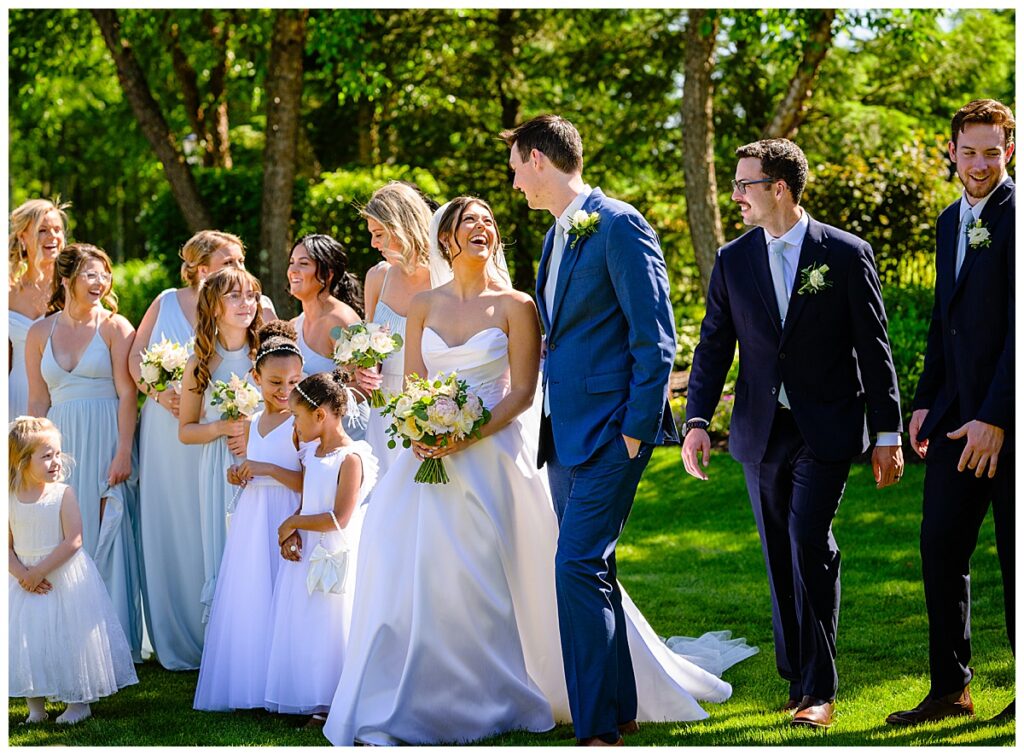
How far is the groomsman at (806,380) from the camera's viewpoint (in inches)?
197

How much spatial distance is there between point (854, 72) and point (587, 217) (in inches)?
597

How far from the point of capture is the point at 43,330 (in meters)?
6.77

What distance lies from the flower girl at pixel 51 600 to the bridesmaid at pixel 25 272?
164 centimetres

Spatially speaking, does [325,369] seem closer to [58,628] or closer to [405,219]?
[405,219]

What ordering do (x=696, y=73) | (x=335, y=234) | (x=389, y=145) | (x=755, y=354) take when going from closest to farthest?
(x=755, y=354)
(x=696, y=73)
(x=335, y=234)
(x=389, y=145)

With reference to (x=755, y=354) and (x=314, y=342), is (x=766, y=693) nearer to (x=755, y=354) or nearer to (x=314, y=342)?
(x=755, y=354)

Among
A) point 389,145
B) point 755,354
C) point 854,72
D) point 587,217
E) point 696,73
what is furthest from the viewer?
point 389,145

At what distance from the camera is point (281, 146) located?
583 inches

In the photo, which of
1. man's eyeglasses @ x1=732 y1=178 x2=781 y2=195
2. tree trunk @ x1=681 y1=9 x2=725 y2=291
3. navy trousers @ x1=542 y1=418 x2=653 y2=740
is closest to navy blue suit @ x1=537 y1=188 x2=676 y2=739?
navy trousers @ x1=542 y1=418 x2=653 y2=740

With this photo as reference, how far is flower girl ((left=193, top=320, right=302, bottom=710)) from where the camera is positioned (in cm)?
571

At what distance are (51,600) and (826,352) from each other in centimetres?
348

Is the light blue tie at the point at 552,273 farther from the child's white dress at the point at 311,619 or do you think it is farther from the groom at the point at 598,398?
the child's white dress at the point at 311,619

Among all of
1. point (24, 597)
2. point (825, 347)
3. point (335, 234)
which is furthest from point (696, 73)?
point (24, 597)

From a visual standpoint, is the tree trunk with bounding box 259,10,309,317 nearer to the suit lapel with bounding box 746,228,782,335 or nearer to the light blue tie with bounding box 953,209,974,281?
the suit lapel with bounding box 746,228,782,335
